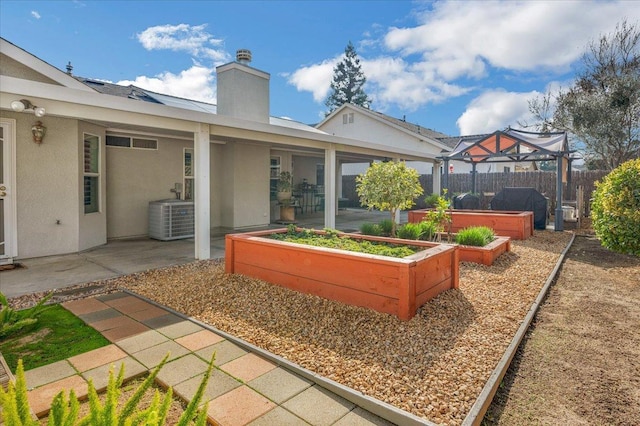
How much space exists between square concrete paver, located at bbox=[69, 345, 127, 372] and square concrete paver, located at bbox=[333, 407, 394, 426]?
6.33ft

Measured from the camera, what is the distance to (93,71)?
13.5 metres

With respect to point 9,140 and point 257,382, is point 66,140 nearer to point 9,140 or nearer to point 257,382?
point 9,140

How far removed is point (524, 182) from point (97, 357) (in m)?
17.2

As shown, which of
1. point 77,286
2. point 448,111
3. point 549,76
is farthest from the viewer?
point 448,111

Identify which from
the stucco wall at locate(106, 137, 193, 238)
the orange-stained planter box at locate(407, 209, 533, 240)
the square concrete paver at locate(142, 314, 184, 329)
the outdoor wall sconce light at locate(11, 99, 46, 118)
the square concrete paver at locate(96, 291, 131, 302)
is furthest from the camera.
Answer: the orange-stained planter box at locate(407, 209, 533, 240)

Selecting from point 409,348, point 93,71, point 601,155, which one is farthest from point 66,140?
point 601,155

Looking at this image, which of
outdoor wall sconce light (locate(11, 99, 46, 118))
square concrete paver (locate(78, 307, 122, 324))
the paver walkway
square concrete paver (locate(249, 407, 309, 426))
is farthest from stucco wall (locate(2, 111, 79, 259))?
square concrete paver (locate(249, 407, 309, 426))

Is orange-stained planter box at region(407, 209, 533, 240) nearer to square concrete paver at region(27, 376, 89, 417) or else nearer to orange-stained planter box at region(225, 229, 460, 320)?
orange-stained planter box at region(225, 229, 460, 320)

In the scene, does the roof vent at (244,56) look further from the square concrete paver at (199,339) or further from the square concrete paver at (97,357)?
the square concrete paver at (97,357)

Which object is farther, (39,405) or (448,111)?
(448,111)

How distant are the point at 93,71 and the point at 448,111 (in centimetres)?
2565

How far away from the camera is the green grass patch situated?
2.95m

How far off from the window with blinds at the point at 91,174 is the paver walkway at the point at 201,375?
4389mm

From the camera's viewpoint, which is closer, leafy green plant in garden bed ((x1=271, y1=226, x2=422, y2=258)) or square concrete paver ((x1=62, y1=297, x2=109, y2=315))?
square concrete paver ((x1=62, y1=297, x2=109, y2=315))
